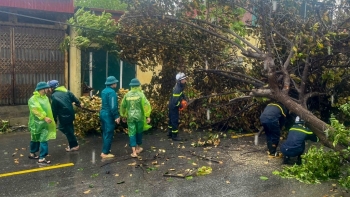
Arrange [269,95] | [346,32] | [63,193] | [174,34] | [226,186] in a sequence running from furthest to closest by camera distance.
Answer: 1. [174,34]
2. [346,32]
3. [269,95]
4. [226,186]
5. [63,193]

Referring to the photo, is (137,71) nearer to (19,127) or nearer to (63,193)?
(19,127)

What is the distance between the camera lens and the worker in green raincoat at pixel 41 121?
279 inches

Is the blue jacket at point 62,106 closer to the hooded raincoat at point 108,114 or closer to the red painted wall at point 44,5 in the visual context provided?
the hooded raincoat at point 108,114

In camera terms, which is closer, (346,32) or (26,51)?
(346,32)

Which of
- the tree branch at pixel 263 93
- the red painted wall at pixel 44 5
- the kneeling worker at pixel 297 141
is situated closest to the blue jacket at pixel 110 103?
the tree branch at pixel 263 93

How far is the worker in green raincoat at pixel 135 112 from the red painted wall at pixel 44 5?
195 inches

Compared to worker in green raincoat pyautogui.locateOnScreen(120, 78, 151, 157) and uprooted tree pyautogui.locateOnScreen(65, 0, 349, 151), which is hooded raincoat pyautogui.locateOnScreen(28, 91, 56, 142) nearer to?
worker in green raincoat pyautogui.locateOnScreen(120, 78, 151, 157)

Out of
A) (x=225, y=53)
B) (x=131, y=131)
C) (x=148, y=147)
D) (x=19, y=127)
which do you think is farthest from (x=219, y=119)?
(x=19, y=127)

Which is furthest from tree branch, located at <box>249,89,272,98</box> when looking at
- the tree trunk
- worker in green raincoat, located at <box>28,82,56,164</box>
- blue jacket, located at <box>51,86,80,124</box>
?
worker in green raincoat, located at <box>28,82,56,164</box>

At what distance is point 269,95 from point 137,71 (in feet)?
27.5

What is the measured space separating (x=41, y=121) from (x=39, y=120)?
41 mm

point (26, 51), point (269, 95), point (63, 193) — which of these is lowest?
point (63, 193)

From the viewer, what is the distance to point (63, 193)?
5.57 m

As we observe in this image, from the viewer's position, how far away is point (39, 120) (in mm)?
7152
